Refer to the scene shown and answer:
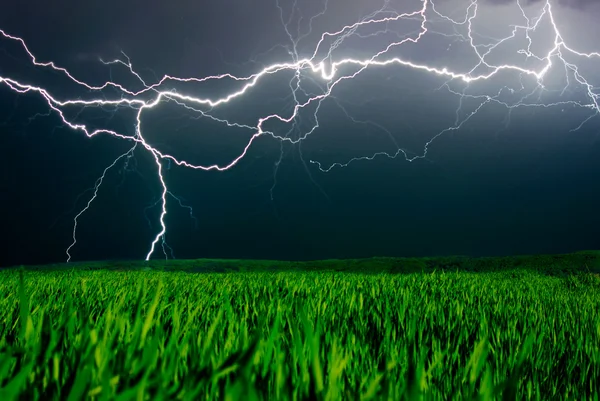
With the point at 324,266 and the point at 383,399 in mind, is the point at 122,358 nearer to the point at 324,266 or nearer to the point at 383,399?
the point at 383,399

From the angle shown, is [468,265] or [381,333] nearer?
[381,333]

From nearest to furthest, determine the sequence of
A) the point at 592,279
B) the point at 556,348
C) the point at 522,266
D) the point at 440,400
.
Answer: the point at 440,400
the point at 556,348
the point at 592,279
the point at 522,266

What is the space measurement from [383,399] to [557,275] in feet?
19.9

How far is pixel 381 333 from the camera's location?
1.43 m

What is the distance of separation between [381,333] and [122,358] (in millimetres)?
1063

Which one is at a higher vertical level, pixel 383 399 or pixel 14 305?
pixel 383 399

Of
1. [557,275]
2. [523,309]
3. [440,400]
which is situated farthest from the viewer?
[557,275]

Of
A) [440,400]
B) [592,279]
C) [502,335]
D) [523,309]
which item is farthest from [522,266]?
[440,400]

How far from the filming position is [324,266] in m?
8.27

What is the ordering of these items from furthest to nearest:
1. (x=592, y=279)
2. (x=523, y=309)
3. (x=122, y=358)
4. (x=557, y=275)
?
(x=557, y=275)
(x=592, y=279)
(x=523, y=309)
(x=122, y=358)

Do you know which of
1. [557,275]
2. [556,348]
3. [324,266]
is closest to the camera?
[556,348]

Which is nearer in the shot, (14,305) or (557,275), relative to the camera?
(14,305)

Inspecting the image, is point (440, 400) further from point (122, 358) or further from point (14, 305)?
point (14, 305)

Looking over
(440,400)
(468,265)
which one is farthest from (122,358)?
(468,265)
